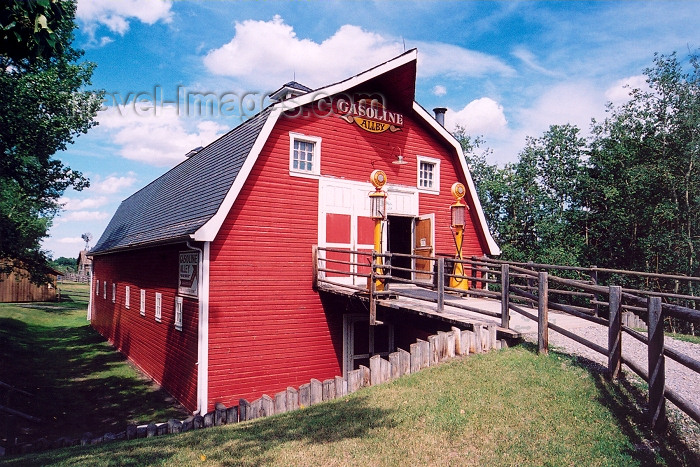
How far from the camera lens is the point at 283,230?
11328 mm

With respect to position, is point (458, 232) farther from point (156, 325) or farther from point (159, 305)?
point (156, 325)

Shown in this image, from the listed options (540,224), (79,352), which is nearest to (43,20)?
Answer: (79,352)

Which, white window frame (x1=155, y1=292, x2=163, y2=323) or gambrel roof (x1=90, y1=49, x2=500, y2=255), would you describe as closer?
gambrel roof (x1=90, y1=49, x2=500, y2=255)

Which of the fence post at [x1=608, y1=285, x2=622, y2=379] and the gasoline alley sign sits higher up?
the gasoline alley sign

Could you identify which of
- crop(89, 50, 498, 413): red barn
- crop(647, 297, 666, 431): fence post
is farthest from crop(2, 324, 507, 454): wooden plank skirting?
crop(647, 297, 666, 431): fence post

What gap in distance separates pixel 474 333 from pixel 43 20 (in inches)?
298

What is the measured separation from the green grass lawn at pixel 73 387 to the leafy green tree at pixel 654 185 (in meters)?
25.6

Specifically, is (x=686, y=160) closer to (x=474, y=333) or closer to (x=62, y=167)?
(x=474, y=333)

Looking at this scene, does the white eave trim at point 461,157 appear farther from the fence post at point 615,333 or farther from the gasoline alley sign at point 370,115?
the fence post at point 615,333

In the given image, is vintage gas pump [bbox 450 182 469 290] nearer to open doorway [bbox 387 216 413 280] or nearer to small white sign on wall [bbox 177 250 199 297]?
open doorway [bbox 387 216 413 280]

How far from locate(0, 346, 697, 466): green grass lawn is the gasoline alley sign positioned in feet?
25.5

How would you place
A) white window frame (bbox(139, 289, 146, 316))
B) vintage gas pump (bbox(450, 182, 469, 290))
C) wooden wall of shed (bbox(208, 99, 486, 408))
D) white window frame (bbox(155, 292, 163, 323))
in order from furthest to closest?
white window frame (bbox(139, 289, 146, 316)), white window frame (bbox(155, 292, 163, 323)), vintage gas pump (bbox(450, 182, 469, 290)), wooden wall of shed (bbox(208, 99, 486, 408))

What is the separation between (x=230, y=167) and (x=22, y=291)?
1408 inches

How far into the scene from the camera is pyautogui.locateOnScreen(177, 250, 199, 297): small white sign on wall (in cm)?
1056
